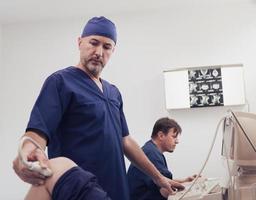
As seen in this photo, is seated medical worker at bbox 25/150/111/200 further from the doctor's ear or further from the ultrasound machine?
the doctor's ear

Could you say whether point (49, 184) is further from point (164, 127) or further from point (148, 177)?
point (164, 127)

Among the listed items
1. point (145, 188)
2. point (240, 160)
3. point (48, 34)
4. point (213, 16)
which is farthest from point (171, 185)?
point (48, 34)

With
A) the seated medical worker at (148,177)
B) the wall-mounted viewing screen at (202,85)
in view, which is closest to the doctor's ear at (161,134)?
the seated medical worker at (148,177)

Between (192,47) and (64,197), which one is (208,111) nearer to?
(192,47)

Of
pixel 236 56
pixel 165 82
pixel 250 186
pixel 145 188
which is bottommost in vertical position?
pixel 145 188

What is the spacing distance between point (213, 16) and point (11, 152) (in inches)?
A: 89.3

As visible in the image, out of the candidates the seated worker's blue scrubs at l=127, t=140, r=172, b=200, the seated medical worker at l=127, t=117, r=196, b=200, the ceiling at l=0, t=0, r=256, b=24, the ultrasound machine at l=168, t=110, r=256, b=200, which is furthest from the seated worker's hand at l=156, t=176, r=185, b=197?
the ceiling at l=0, t=0, r=256, b=24

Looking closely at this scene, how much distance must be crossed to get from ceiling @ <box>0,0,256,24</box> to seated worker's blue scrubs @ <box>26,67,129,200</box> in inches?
67.8

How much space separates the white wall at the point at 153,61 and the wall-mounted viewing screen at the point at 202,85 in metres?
0.08

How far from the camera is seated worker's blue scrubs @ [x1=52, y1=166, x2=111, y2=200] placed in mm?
788

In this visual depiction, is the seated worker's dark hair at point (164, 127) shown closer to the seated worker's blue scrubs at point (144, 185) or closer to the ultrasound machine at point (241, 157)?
the seated worker's blue scrubs at point (144, 185)

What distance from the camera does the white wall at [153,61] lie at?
300cm

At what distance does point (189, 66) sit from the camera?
3.05 m

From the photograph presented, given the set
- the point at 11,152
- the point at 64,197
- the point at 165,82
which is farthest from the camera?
the point at 11,152
